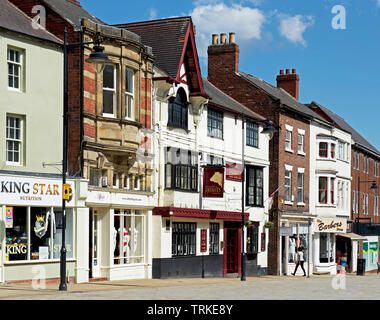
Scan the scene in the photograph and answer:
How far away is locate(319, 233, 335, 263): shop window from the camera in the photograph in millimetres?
52125

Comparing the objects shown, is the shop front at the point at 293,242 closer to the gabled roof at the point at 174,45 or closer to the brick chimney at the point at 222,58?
the brick chimney at the point at 222,58

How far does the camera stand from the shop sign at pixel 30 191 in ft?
83.2

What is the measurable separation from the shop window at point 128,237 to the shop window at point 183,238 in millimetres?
2454

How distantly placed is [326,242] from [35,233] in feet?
100

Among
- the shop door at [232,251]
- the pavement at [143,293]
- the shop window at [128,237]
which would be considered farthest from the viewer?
the shop door at [232,251]

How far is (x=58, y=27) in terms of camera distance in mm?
29281

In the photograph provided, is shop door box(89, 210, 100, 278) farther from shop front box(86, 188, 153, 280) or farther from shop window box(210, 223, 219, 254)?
shop window box(210, 223, 219, 254)

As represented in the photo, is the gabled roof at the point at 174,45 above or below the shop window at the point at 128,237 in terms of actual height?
above

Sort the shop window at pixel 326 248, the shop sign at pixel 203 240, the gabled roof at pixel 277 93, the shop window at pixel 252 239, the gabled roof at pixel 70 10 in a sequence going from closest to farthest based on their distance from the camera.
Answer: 1. the gabled roof at pixel 70 10
2. the shop sign at pixel 203 240
3. the shop window at pixel 252 239
4. the gabled roof at pixel 277 93
5. the shop window at pixel 326 248

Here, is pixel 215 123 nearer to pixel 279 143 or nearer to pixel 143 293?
pixel 279 143

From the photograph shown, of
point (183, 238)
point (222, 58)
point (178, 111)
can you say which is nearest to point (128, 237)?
point (183, 238)

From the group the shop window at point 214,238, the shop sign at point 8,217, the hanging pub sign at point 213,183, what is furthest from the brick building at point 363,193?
the shop sign at point 8,217
